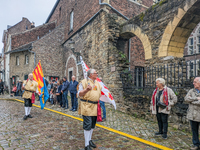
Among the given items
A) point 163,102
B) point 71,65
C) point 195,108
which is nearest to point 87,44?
point 71,65

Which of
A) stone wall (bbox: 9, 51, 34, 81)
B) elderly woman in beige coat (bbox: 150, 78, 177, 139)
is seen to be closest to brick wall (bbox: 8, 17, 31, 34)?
stone wall (bbox: 9, 51, 34, 81)

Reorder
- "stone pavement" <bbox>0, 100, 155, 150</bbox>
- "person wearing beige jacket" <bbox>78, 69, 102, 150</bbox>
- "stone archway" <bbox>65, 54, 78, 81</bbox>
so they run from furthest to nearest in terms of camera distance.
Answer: "stone archway" <bbox>65, 54, 78, 81</bbox>
"stone pavement" <bbox>0, 100, 155, 150</bbox>
"person wearing beige jacket" <bbox>78, 69, 102, 150</bbox>

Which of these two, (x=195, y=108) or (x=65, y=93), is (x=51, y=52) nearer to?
(x=65, y=93)

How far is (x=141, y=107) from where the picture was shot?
22.4 feet

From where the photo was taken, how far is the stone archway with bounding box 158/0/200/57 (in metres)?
6.48

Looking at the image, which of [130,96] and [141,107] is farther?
[130,96]

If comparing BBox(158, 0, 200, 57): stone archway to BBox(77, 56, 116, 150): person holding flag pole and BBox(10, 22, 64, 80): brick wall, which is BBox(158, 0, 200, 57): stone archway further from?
BBox(10, 22, 64, 80): brick wall

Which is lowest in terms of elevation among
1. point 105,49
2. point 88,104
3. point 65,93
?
point 65,93

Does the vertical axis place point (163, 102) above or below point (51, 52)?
below

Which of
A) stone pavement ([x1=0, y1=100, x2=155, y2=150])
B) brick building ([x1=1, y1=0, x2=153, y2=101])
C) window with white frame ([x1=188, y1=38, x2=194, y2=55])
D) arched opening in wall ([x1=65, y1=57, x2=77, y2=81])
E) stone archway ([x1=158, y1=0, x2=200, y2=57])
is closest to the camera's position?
stone pavement ([x1=0, y1=100, x2=155, y2=150])

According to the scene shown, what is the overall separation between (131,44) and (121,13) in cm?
258

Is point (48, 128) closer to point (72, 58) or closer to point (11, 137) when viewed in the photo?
point (11, 137)

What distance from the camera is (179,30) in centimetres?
691

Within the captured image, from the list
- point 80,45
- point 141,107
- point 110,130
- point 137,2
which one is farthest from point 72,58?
point 110,130
